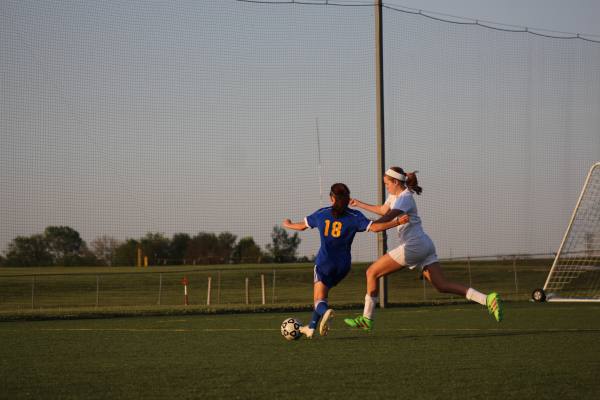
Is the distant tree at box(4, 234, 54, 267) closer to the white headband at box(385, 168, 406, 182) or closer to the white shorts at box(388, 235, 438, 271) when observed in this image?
the white headband at box(385, 168, 406, 182)

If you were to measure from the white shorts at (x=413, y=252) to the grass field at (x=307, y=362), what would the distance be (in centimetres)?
81

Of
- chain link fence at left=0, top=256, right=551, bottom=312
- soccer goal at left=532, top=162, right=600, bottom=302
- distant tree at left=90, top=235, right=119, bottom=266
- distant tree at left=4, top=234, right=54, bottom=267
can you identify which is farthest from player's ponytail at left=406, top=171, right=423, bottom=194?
chain link fence at left=0, top=256, right=551, bottom=312

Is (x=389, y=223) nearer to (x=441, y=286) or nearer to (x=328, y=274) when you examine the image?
(x=328, y=274)

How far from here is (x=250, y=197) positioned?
18078mm

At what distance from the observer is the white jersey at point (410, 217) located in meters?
9.69

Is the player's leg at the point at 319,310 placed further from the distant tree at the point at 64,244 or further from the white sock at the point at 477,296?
the distant tree at the point at 64,244

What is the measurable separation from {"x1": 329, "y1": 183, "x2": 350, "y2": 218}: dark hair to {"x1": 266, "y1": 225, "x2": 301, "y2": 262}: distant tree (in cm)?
825

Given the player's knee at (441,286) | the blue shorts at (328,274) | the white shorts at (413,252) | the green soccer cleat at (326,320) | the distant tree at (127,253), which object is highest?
the distant tree at (127,253)

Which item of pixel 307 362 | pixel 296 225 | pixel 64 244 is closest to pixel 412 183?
pixel 296 225

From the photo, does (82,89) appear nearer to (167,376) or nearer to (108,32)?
(108,32)

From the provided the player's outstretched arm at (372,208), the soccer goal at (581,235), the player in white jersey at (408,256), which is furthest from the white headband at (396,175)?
the soccer goal at (581,235)

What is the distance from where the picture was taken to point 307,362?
737cm

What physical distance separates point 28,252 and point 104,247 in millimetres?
1633

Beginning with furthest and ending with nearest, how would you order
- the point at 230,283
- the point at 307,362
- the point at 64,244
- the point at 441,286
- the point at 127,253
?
the point at 230,283 → the point at 127,253 → the point at 64,244 → the point at 441,286 → the point at 307,362
